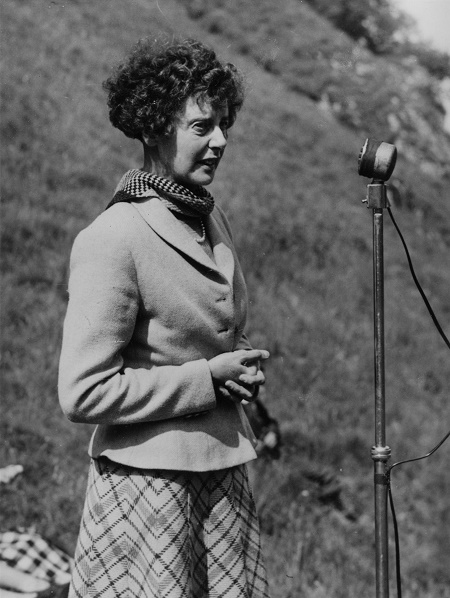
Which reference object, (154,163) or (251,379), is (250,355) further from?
(154,163)

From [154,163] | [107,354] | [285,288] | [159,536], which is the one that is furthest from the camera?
[285,288]

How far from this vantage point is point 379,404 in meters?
2.04

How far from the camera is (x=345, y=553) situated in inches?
167

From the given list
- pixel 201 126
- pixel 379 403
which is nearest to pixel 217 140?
pixel 201 126

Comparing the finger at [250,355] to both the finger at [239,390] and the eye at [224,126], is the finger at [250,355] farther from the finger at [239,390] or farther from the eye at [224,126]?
the eye at [224,126]

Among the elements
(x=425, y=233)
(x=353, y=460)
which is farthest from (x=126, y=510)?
(x=425, y=233)

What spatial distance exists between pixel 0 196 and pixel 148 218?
11.7 feet

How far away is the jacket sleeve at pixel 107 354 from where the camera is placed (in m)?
1.88

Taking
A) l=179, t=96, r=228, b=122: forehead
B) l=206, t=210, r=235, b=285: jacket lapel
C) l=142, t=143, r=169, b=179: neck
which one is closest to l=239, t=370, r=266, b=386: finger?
l=206, t=210, r=235, b=285: jacket lapel

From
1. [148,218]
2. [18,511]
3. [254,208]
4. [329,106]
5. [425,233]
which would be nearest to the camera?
[148,218]

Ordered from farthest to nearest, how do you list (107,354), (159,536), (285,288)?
(285,288)
(159,536)
(107,354)

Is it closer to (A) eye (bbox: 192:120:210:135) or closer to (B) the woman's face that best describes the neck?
(B) the woman's face

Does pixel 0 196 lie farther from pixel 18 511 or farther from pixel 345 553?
pixel 345 553

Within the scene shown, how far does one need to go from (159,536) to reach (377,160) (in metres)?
1.07
